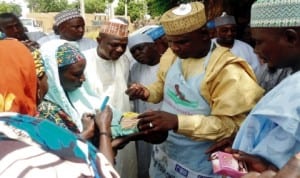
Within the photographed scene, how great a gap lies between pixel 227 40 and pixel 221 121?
2.85 metres

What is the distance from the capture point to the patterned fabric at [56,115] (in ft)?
7.47

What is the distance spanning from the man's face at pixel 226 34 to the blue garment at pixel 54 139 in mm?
4169

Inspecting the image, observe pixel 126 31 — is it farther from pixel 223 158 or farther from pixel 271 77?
pixel 223 158

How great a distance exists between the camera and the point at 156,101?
10.00ft

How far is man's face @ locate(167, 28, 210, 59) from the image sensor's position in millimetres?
2562

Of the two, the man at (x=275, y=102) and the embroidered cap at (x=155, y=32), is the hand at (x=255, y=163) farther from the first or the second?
the embroidered cap at (x=155, y=32)

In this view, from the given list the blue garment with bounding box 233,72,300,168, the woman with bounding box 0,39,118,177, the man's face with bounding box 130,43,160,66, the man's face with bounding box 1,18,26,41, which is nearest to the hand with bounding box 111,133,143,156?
the blue garment with bounding box 233,72,300,168

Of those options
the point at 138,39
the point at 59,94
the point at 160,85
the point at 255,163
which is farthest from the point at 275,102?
the point at 138,39

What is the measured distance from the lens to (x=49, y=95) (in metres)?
2.46

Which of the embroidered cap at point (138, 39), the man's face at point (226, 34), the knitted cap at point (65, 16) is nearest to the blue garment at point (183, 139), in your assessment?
the embroidered cap at point (138, 39)

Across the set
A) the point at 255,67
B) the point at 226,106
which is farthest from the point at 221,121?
the point at 255,67

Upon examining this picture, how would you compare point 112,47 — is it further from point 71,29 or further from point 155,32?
point 71,29

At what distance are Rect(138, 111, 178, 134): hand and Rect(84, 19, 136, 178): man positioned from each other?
1.13m

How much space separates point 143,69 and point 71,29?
5.50 ft
